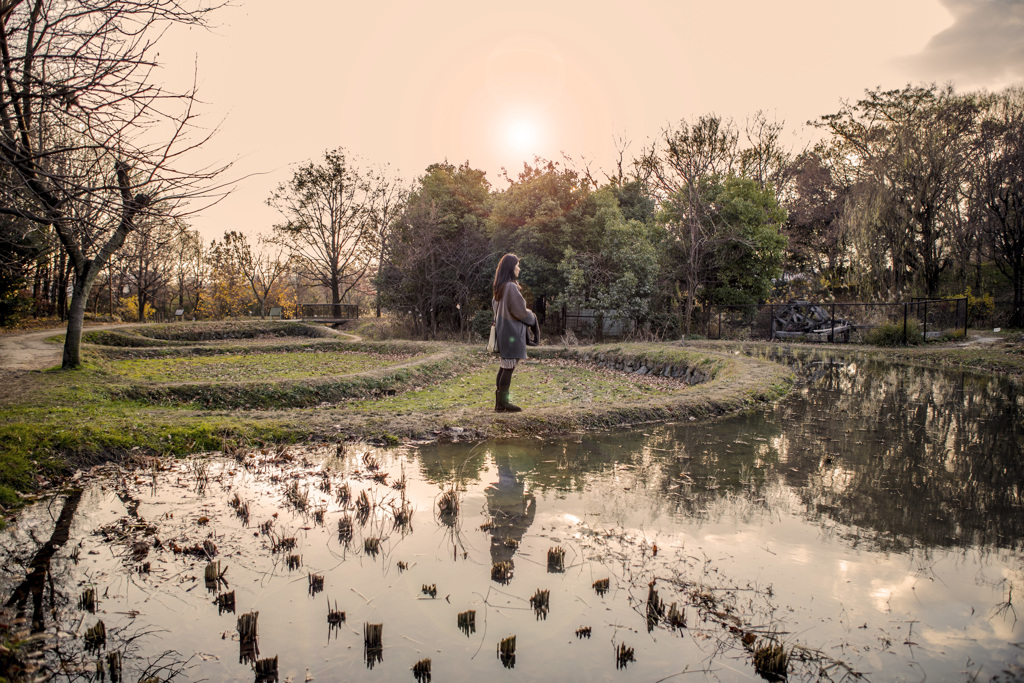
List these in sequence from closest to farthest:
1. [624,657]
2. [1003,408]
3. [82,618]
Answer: [624,657], [82,618], [1003,408]

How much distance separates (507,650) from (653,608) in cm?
84

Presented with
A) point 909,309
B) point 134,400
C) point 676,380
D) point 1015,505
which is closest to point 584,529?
point 1015,505

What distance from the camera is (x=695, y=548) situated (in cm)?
370

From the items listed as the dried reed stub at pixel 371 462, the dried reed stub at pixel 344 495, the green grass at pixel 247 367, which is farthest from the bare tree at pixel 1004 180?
the dried reed stub at pixel 344 495

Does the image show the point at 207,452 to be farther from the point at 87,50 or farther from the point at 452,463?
the point at 87,50

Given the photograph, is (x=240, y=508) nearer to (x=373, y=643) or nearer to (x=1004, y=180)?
(x=373, y=643)

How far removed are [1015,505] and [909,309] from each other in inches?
777

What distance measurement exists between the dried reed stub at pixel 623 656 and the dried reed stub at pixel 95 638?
2.33 meters

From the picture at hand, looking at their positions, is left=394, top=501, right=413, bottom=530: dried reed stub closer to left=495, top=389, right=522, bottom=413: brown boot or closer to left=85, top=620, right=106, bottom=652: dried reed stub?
left=85, top=620, right=106, bottom=652: dried reed stub

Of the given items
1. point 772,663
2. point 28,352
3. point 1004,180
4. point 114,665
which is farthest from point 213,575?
point 1004,180

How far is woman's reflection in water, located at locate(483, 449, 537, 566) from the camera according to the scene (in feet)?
12.2

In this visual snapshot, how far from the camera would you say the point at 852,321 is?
22953 mm

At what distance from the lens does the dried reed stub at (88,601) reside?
2.90 meters

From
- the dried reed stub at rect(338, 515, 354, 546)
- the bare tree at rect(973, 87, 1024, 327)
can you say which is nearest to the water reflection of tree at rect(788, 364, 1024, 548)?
the dried reed stub at rect(338, 515, 354, 546)
